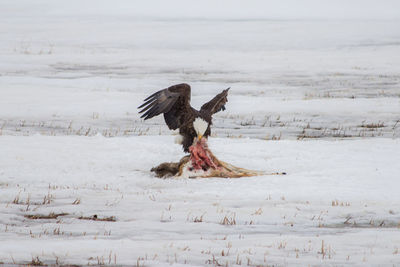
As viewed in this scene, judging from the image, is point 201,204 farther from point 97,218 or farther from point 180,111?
point 180,111

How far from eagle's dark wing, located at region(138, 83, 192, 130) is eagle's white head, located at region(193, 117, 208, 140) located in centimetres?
50

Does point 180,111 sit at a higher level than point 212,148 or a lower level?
lower

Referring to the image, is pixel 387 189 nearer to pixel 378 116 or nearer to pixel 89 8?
pixel 378 116

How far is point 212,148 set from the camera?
12.9 meters

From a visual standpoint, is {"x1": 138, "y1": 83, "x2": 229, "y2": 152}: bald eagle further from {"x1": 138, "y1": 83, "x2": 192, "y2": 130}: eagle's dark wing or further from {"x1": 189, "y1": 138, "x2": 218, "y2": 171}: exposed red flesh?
{"x1": 189, "y1": 138, "x2": 218, "y2": 171}: exposed red flesh

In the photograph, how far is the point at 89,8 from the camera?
67438 mm

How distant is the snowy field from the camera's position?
673cm

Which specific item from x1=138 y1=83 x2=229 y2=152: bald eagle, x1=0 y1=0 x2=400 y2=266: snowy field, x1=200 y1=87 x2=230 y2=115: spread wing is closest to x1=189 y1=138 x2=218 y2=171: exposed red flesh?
x1=138 y1=83 x2=229 y2=152: bald eagle

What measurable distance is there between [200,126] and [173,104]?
2.42ft

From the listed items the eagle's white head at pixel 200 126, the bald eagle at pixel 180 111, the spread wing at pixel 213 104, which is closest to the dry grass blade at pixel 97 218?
the eagle's white head at pixel 200 126

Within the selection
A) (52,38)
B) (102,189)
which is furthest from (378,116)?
(52,38)

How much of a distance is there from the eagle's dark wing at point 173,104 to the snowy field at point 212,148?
947mm

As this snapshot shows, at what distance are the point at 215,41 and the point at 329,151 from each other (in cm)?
2833

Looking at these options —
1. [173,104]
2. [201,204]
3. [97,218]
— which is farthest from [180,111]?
[97,218]
